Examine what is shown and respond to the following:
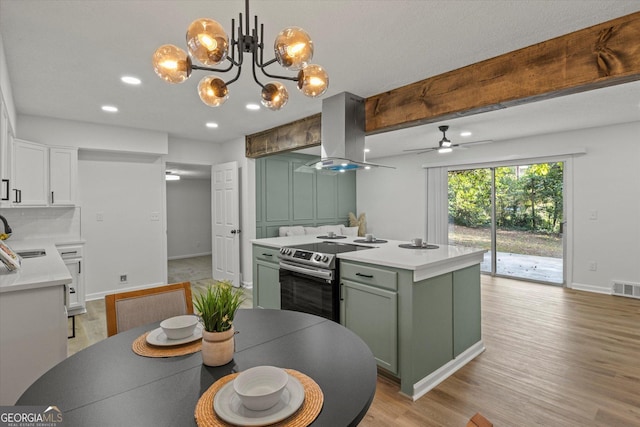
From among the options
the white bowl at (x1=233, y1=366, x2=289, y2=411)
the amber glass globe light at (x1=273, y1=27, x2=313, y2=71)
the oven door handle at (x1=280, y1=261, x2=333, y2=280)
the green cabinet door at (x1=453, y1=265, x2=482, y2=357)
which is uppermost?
the amber glass globe light at (x1=273, y1=27, x2=313, y2=71)

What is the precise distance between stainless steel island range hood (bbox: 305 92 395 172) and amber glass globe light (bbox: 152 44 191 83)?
1.91m

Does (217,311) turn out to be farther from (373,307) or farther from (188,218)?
(188,218)

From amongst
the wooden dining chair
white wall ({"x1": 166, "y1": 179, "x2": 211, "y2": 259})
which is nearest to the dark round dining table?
the wooden dining chair

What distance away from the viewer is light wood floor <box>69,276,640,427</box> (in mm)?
1992

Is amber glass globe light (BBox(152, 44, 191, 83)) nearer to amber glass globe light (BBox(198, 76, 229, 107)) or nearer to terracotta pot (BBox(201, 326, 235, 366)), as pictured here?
amber glass globe light (BBox(198, 76, 229, 107))

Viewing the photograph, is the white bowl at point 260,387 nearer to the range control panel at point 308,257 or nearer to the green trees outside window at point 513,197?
the range control panel at point 308,257

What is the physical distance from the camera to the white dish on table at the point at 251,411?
0.81 m

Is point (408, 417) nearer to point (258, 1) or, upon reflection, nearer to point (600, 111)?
point (258, 1)

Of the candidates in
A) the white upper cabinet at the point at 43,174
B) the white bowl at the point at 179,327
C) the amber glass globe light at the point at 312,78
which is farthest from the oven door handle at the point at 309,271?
the white upper cabinet at the point at 43,174

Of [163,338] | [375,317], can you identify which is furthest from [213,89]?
[375,317]

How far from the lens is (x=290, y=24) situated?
2.00 metres

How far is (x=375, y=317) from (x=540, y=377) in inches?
53.0

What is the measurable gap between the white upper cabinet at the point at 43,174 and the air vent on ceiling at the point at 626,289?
24.6 feet

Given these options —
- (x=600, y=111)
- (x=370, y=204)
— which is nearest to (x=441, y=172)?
(x=370, y=204)
